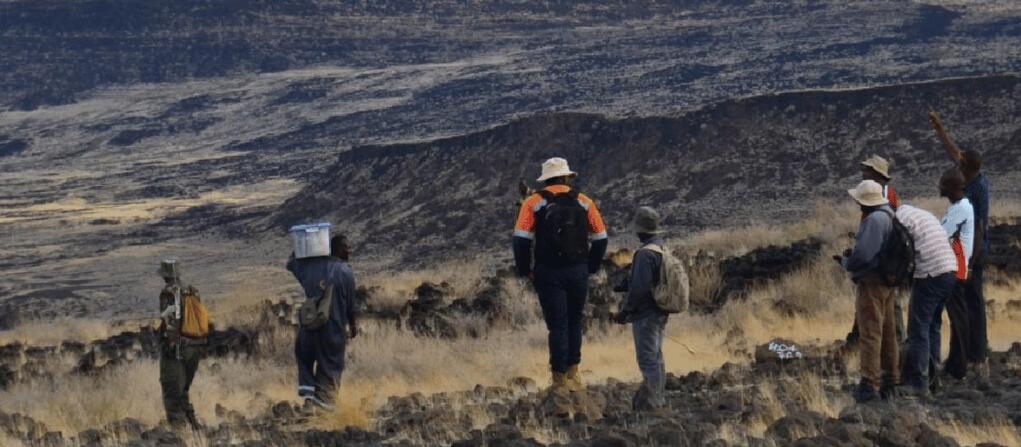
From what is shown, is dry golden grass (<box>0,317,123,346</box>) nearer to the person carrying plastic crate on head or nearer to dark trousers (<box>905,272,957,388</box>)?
the person carrying plastic crate on head

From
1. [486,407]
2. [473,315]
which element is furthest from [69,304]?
[486,407]

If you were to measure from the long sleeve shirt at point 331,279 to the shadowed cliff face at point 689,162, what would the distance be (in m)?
28.4

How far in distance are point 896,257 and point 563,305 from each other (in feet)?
8.31

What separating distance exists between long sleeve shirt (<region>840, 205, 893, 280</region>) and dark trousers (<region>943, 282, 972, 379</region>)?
1551mm

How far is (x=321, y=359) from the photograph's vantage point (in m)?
12.0

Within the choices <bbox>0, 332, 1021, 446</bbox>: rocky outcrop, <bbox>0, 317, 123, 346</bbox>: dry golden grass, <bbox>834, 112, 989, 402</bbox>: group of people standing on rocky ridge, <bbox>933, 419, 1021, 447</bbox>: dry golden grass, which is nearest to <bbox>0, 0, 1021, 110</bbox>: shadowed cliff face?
<bbox>0, 317, 123, 346</bbox>: dry golden grass

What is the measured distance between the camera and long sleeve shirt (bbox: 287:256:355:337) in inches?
467

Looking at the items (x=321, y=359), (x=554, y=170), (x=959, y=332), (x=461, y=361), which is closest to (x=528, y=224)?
(x=554, y=170)

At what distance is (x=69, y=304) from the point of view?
40.0 m

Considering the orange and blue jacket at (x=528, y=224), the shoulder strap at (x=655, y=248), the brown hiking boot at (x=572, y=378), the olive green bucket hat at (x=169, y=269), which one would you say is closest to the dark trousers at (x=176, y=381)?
the olive green bucket hat at (x=169, y=269)

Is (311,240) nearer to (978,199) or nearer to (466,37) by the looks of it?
(978,199)

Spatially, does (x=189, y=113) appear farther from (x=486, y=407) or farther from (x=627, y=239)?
(x=486, y=407)

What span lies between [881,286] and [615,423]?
6.43ft

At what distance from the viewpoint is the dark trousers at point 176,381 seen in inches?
481
